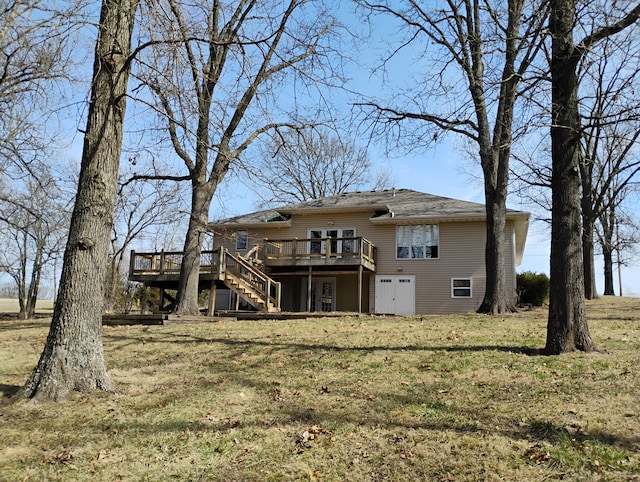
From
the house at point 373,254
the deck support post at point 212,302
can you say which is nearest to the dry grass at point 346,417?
the deck support post at point 212,302

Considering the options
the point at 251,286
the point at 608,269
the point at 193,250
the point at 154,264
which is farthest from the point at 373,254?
the point at 608,269

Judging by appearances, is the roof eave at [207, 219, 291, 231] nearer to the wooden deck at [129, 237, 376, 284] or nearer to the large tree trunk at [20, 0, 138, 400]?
the wooden deck at [129, 237, 376, 284]

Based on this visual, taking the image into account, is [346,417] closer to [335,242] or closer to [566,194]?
[566,194]

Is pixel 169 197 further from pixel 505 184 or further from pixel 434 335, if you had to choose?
pixel 434 335

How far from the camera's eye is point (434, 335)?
9742mm

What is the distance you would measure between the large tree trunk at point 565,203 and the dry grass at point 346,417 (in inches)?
21.8

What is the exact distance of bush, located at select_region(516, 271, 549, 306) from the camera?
23078mm

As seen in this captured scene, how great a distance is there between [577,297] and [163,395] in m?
6.22

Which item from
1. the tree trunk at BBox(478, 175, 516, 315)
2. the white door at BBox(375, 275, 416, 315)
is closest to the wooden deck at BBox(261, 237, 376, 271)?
the white door at BBox(375, 275, 416, 315)

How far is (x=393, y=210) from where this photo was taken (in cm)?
2200

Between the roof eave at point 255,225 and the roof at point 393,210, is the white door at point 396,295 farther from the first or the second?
the roof eave at point 255,225

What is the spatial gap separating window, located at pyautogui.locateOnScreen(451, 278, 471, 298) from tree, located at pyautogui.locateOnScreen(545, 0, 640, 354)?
12940mm

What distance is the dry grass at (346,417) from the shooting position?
4.13 m

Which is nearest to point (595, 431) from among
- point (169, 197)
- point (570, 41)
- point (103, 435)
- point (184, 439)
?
point (184, 439)
